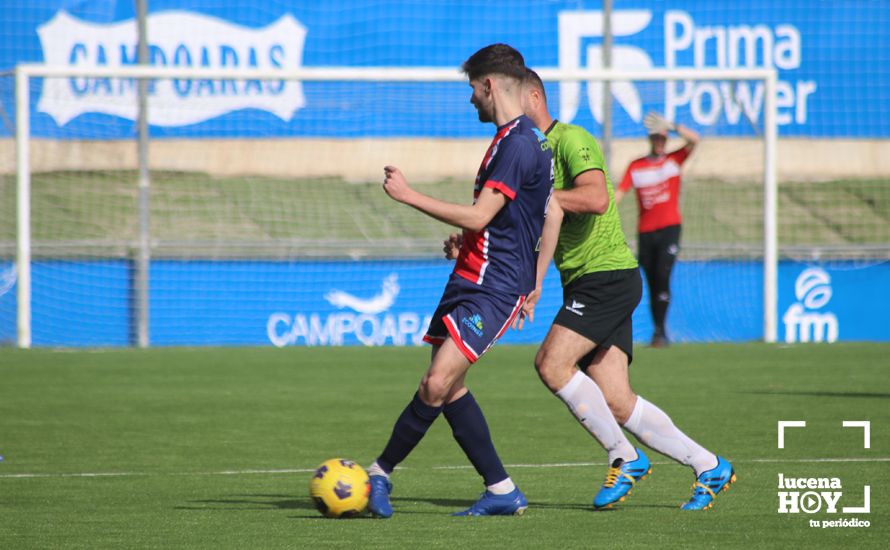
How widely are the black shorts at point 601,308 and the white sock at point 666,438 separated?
357mm

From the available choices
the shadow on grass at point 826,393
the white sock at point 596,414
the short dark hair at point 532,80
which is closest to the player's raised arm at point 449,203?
the short dark hair at point 532,80

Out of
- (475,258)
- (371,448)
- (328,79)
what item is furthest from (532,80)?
(328,79)

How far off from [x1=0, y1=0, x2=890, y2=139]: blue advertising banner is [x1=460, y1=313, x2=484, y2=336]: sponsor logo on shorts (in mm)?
12178

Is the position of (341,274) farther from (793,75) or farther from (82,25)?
(793,75)

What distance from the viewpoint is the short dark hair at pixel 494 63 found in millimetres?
6727

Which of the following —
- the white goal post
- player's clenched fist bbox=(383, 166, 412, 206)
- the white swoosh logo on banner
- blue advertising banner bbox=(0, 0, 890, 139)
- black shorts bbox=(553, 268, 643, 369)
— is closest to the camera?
player's clenched fist bbox=(383, 166, 412, 206)

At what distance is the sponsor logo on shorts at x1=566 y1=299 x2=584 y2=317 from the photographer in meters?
7.09

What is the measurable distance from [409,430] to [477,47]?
14.9 meters

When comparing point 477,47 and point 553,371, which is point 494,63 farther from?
point 477,47

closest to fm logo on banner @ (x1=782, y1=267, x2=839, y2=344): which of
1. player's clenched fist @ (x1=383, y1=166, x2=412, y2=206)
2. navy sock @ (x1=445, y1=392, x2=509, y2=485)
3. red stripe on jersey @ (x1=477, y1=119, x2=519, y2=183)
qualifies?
navy sock @ (x1=445, y1=392, x2=509, y2=485)

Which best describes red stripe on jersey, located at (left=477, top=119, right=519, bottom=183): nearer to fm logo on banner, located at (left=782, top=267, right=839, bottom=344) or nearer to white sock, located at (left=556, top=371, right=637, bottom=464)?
white sock, located at (left=556, top=371, right=637, bottom=464)

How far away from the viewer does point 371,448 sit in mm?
9188

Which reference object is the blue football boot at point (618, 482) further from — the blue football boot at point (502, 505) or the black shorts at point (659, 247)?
the black shorts at point (659, 247)

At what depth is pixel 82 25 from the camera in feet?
66.8
